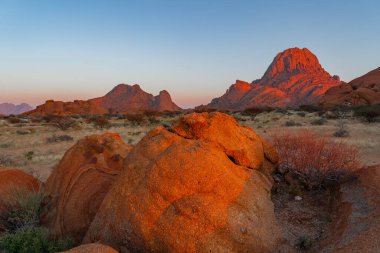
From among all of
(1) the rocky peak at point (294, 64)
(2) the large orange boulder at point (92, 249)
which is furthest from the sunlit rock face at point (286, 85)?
(2) the large orange boulder at point (92, 249)

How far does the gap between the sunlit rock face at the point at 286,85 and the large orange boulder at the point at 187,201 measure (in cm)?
12024

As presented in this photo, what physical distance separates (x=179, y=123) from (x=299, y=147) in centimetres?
312

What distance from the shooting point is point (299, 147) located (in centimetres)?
669

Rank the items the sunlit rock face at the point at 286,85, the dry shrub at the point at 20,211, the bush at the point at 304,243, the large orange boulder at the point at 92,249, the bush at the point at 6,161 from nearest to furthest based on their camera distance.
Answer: the large orange boulder at the point at 92,249 < the bush at the point at 304,243 < the dry shrub at the point at 20,211 < the bush at the point at 6,161 < the sunlit rock face at the point at 286,85

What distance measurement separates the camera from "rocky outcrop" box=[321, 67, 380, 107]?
53981 millimetres

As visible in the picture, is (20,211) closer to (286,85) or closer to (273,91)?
(273,91)

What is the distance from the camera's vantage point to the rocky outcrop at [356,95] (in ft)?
177

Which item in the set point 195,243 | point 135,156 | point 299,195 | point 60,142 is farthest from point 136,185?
point 60,142

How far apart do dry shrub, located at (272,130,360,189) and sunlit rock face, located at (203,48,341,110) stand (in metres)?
118

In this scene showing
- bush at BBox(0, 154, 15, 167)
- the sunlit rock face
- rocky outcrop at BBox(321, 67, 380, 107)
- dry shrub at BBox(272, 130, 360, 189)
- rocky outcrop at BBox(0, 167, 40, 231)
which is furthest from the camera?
the sunlit rock face

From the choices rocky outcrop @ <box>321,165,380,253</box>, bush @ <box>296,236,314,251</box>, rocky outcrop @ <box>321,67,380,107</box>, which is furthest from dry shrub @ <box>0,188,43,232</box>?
rocky outcrop @ <box>321,67,380,107</box>

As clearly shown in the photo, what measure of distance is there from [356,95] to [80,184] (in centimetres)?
6192

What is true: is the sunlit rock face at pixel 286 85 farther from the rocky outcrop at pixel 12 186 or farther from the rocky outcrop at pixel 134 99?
the rocky outcrop at pixel 12 186

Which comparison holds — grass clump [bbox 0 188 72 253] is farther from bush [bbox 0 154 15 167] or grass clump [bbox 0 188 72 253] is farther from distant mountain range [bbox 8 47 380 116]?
distant mountain range [bbox 8 47 380 116]
